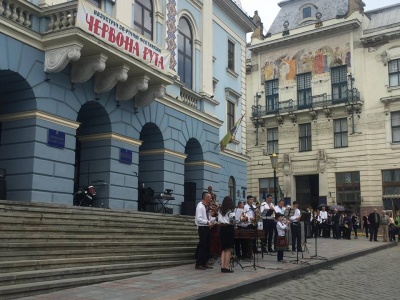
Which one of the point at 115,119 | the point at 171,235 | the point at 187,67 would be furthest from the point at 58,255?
the point at 187,67

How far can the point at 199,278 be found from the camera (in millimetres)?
10977

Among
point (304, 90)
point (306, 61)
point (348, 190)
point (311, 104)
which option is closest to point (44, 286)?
point (348, 190)

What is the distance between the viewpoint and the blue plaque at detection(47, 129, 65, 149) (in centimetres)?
1510

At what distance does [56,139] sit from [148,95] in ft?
16.4

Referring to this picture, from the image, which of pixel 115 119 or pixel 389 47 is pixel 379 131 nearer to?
pixel 389 47

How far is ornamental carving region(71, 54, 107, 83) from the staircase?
4.64 m

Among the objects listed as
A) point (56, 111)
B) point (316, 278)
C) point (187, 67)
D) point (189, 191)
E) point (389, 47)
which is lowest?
point (316, 278)

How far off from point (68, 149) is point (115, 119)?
287 centimetres

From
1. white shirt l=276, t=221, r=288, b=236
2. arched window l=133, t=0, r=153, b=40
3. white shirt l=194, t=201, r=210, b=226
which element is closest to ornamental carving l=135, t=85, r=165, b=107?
arched window l=133, t=0, r=153, b=40

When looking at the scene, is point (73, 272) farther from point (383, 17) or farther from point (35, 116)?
point (383, 17)

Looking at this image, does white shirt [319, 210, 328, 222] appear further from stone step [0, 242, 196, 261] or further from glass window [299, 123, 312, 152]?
stone step [0, 242, 196, 261]

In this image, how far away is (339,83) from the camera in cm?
4109

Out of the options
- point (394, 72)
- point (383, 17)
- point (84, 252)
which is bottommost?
point (84, 252)

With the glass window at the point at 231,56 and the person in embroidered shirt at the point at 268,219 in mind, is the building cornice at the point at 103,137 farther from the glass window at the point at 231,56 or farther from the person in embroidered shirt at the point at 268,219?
the glass window at the point at 231,56
